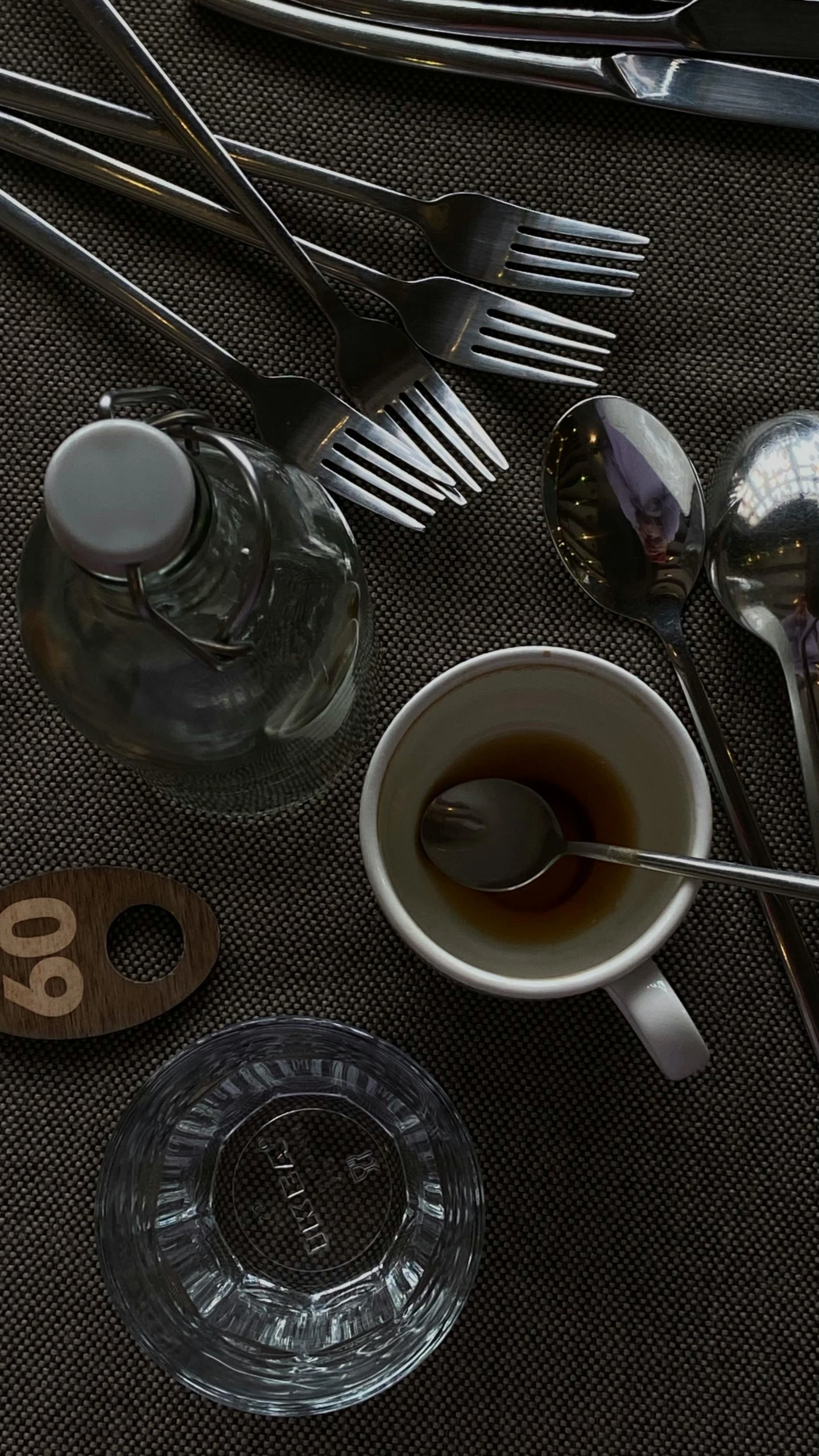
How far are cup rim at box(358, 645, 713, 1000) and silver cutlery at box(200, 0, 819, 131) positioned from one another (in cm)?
31

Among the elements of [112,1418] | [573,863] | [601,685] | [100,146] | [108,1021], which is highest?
[100,146]

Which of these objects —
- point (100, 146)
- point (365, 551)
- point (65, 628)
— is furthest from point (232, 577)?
point (100, 146)

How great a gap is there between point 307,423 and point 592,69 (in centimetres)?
23

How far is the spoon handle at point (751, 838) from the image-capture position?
1.90 ft

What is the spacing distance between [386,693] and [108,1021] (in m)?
0.20

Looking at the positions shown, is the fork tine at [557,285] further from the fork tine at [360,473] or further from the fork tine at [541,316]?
the fork tine at [360,473]

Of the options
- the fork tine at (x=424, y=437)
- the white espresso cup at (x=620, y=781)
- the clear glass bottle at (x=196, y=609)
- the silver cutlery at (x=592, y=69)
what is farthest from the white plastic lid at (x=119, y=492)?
the silver cutlery at (x=592, y=69)

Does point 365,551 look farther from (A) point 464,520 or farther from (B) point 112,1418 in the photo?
(B) point 112,1418

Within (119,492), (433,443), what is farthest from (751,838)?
(119,492)

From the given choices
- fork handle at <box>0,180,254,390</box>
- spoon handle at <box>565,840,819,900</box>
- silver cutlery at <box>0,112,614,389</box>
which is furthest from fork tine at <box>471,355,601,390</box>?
spoon handle at <box>565,840,819,900</box>

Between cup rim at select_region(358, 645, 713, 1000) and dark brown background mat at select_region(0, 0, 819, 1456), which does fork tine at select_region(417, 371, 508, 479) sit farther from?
cup rim at select_region(358, 645, 713, 1000)

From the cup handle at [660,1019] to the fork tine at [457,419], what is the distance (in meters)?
0.26

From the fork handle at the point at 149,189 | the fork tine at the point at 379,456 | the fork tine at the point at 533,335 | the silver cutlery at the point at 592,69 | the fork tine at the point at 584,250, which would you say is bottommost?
the fork tine at the point at 379,456

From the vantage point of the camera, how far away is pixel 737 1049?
583mm
